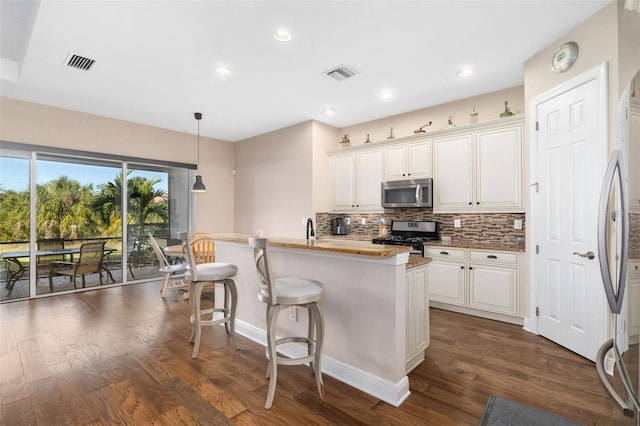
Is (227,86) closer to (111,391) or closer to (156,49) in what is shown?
(156,49)

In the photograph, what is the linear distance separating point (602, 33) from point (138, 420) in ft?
14.7

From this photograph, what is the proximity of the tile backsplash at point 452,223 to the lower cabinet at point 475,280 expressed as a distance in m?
0.55

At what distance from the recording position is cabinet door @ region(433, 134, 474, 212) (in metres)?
4.10

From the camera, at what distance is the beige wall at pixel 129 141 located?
4469 millimetres

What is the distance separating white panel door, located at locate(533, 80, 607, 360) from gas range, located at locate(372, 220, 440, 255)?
144 centimetres

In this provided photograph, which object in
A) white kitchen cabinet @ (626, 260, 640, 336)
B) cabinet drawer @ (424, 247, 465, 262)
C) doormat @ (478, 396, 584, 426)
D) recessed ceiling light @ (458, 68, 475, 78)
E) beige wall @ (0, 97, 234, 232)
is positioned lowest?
doormat @ (478, 396, 584, 426)

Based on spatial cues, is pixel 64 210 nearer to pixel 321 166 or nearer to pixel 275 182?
pixel 275 182

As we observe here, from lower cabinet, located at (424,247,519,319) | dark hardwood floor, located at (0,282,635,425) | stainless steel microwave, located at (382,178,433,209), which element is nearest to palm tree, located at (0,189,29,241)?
dark hardwood floor, located at (0,282,635,425)

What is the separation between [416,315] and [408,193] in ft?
8.32

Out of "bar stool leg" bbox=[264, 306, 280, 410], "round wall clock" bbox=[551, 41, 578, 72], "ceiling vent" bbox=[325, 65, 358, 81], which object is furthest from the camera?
"ceiling vent" bbox=[325, 65, 358, 81]

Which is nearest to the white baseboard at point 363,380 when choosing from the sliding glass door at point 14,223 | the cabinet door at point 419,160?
the cabinet door at point 419,160

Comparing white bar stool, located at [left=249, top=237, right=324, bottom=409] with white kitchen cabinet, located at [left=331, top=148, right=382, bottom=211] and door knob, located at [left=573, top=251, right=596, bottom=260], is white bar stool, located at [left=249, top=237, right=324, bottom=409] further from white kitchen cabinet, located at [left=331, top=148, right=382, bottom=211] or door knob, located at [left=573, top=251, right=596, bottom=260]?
white kitchen cabinet, located at [left=331, top=148, right=382, bottom=211]

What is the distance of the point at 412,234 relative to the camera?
4.81 m

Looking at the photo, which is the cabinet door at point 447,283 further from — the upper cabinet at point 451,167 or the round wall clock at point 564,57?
the round wall clock at point 564,57
